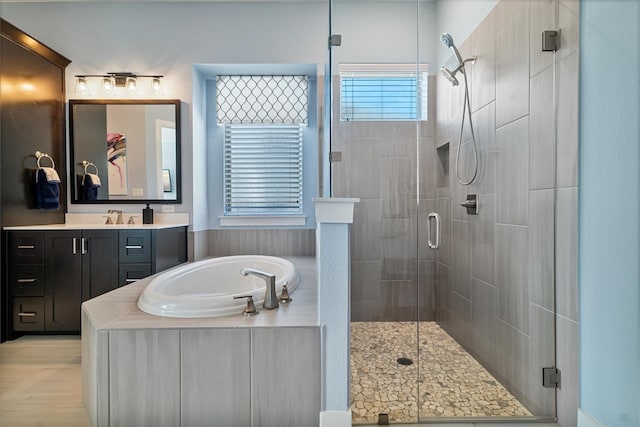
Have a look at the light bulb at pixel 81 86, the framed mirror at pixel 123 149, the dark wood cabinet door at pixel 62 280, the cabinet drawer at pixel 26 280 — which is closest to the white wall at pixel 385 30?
the framed mirror at pixel 123 149

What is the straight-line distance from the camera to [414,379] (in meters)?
1.90

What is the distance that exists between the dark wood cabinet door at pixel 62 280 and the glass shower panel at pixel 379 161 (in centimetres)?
207

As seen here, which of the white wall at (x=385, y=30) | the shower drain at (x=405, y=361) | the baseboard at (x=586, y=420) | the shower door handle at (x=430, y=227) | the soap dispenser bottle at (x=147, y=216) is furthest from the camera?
the soap dispenser bottle at (x=147, y=216)

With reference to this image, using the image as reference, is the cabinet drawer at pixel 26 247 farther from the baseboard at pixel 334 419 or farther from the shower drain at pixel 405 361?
the shower drain at pixel 405 361

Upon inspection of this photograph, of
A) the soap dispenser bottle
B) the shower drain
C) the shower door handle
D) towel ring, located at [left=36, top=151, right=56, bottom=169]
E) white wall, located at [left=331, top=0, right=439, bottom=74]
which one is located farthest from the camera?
the soap dispenser bottle

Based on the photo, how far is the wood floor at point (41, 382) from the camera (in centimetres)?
169

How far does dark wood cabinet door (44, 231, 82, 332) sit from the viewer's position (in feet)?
8.65

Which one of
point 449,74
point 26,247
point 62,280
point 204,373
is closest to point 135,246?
point 62,280

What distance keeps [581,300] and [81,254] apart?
10.5 feet

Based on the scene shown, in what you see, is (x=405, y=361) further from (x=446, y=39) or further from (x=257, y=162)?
(x=257, y=162)

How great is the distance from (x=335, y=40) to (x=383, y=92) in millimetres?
477

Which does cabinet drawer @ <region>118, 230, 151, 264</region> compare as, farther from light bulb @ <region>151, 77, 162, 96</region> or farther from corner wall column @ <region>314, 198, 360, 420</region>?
corner wall column @ <region>314, 198, 360, 420</region>

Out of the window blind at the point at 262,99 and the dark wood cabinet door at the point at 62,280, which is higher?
the window blind at the point at 262,99

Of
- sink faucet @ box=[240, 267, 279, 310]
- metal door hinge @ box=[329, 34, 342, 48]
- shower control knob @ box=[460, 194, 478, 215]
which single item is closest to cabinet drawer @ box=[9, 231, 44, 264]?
sink faucet @ box=[240, 267, 279, 310]
